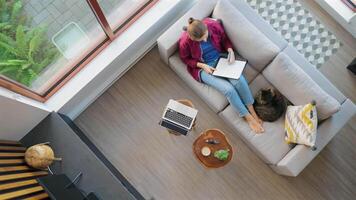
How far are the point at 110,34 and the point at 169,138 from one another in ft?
3.85

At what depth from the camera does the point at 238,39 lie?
Answer: 3809mm

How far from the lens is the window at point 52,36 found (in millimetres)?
3213

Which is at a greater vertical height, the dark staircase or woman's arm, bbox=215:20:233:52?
the dark staircase

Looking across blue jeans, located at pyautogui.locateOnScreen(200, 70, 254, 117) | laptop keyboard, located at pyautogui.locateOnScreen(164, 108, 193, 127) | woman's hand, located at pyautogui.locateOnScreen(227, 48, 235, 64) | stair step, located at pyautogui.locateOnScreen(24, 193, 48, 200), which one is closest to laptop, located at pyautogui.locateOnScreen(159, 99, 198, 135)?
laptop keyboard, located at pyautogui.locateOnScreen(164, 108, 193, 127)

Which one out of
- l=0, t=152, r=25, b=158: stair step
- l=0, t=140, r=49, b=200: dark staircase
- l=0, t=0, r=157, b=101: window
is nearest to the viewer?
l=0, t=140, r=49, b=200: dark staircase

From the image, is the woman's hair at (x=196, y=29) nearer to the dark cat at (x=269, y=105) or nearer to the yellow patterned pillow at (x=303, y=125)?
the dark cat at (x=269, y=105)

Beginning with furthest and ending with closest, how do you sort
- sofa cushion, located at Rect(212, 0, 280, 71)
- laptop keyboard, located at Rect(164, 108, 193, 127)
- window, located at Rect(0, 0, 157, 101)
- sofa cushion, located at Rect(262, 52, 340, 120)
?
laptop keyboard, located at Rect(164, 108, 193, 127) → sofa cushion, located at Rect(212, 0, 280, 71) → sofa cushion, located at Rect(262, 52, 340, 120) → window, located at Rect(0, 0, 157, 101)

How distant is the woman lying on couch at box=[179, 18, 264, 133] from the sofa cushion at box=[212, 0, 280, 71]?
0.31 feet

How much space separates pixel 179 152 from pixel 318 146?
1.32 m

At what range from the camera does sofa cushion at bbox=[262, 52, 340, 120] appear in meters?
3.58

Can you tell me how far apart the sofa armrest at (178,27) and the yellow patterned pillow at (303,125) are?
1.21 meters

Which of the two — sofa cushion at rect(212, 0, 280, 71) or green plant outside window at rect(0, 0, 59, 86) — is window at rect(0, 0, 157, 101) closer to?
green plant outside window at rect(0, 0, 59, 86)

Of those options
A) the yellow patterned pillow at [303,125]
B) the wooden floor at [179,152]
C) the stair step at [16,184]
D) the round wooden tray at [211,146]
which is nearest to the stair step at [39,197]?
the stair step at [16,184]

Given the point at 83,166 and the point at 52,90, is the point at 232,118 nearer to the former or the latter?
the point at 83,166
